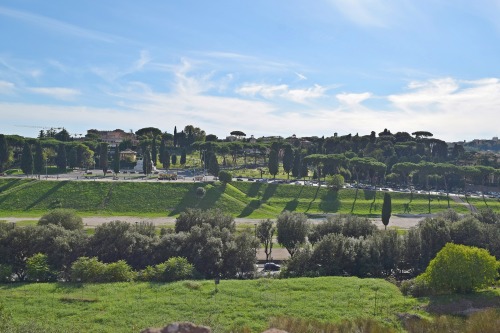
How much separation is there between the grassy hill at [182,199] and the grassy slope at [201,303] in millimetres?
43097

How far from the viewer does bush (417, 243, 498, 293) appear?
2994 centimetres

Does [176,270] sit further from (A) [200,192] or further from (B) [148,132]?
(B) [148,132]

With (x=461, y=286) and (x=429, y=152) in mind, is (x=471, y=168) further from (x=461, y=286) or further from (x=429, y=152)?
(x=461, y=286)

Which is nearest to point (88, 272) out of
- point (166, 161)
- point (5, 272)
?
point (5, 272)

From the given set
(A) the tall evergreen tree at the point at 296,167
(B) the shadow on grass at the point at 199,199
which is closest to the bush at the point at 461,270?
(B) the shadow on grass at the point at 199,199

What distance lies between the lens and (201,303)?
2789 cm

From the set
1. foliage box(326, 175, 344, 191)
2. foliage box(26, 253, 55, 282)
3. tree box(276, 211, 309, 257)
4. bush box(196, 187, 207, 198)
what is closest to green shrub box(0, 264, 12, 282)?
foliage box(26, 253, 55, 282)

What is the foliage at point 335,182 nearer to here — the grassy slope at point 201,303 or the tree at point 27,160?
the grassy slope at point 201,303

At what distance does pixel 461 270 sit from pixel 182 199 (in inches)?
2239

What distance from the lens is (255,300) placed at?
28672mm

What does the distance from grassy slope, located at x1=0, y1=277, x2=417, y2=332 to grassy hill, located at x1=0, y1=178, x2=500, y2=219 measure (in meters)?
43.1

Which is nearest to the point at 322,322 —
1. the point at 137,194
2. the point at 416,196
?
the point at 137,194

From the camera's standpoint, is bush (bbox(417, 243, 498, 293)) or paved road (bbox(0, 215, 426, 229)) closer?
bush (bbox(417, 243, 498, 293))

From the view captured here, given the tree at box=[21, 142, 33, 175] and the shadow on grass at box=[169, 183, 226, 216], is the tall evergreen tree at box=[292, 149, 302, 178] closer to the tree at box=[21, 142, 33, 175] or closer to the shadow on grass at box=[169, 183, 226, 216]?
the shadow on grass at box=[169, 183, 226, 216]
